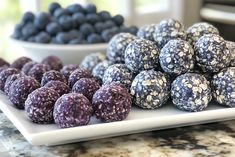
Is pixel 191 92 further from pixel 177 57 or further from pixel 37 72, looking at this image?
pixel 37 72

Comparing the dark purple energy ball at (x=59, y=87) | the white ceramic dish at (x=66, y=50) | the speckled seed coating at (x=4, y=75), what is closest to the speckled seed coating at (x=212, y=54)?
the dark purple energy ball at (x=59, y=87)

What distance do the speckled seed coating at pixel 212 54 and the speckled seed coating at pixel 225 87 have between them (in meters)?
0.01

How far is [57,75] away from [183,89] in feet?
0.73

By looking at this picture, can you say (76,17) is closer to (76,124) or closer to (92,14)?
(92,14)

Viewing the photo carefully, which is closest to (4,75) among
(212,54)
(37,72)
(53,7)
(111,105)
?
(37,72)

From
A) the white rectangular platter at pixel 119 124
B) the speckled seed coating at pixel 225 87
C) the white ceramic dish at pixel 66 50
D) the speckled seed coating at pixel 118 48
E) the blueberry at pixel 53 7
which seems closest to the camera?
the white rectangular platter at pixel 119 124

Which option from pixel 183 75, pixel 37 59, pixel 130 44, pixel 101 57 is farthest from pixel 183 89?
pixel 37 59

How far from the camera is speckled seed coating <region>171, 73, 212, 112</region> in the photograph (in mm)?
736

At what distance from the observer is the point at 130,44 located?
0.80 m

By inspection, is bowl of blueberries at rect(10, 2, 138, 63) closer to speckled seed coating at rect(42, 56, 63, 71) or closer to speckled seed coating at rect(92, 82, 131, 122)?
speckled seed coating at rect(42, 56, 63, 71)

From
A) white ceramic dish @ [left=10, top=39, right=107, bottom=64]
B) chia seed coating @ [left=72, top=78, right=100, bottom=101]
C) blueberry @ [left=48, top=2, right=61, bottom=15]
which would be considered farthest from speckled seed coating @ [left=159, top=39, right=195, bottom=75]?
blueberry @ [left=48, top=2, right=61, bottom=15]

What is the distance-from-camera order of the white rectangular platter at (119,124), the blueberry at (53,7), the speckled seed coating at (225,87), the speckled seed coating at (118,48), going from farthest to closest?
the blueberry at (53,7) → the speckled seed coating at (118,48) → the speckled seed coating at (225,87) → the white rectangular platter at (119,124)

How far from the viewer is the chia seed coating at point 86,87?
0.74 meters

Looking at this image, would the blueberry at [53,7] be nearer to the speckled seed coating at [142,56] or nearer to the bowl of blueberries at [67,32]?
the bowl of blueberries at [67,32]
